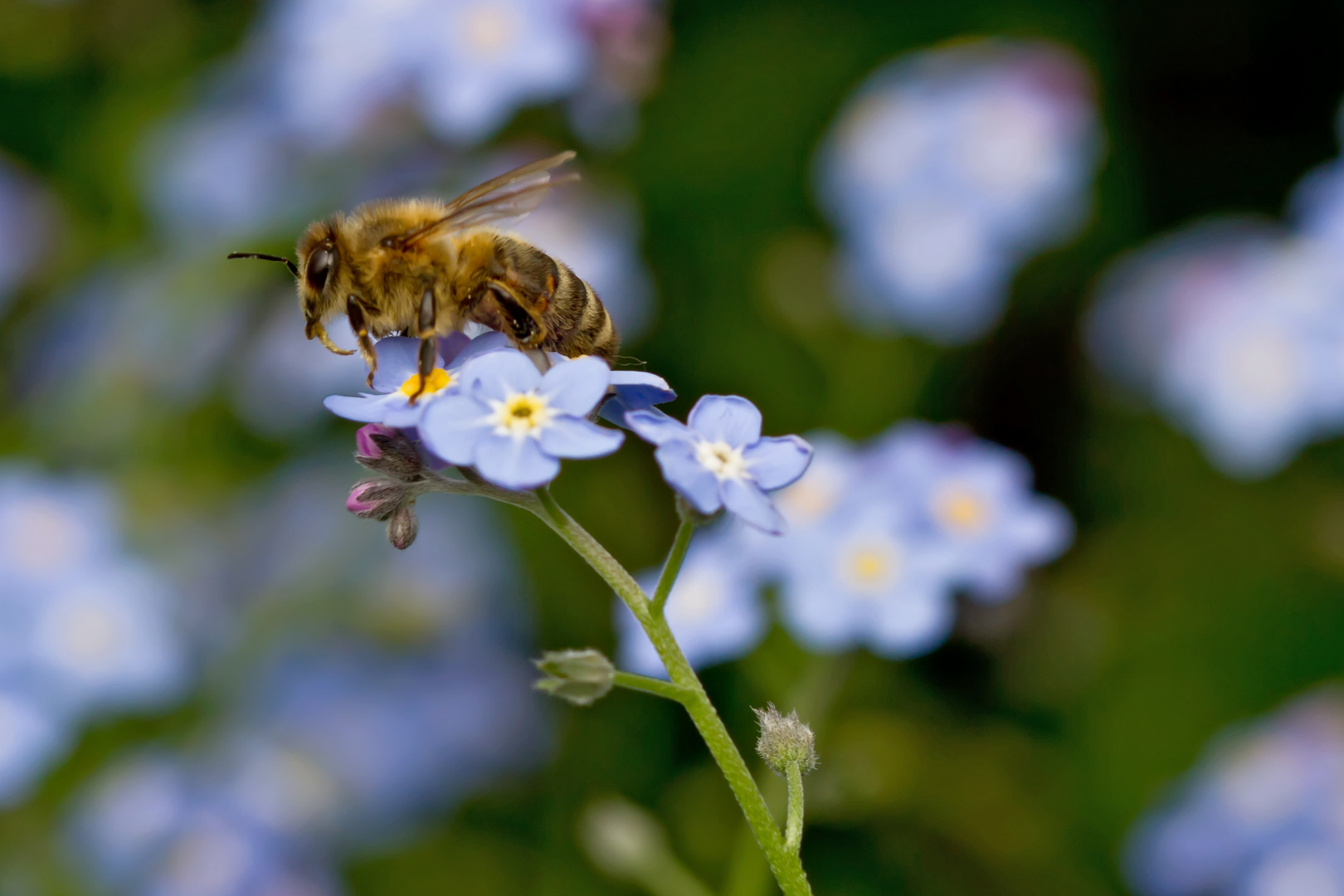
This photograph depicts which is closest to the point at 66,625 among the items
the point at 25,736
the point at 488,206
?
the point at 25,736

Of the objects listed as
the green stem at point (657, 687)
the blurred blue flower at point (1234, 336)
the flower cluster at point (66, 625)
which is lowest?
the flower cluster at point (66, 625)

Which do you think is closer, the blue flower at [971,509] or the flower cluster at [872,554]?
the flower cluster at [872,554]

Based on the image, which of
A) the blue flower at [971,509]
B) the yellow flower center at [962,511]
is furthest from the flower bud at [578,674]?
the yellow flower center at [962,511]

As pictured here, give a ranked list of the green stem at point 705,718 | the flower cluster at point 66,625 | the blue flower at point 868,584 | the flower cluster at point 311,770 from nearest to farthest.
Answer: the green stem at point 705,718, the blue flower at point 868,584, the flower cluster at point 66,625, the flower cluster at point 311,770

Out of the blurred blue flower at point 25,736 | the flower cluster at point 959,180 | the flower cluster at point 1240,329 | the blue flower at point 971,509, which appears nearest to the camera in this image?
the blue flower at point 971,509

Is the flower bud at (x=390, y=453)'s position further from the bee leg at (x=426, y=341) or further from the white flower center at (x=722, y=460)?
the white flower center at (x=722, y=460)

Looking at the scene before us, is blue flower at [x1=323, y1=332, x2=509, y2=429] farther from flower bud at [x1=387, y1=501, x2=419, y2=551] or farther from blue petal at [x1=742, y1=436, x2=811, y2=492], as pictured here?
blue petal at [x1=742, y1=436, x2=811, y2=492]

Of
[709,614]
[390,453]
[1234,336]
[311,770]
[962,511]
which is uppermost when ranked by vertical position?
[390,453]

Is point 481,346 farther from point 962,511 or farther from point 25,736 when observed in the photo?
point 25,736
